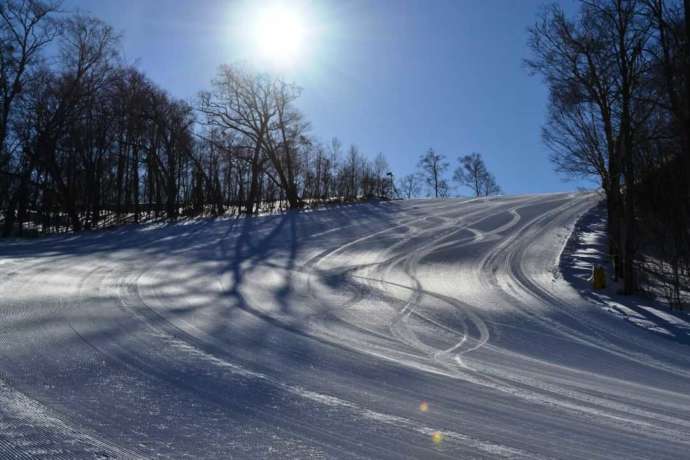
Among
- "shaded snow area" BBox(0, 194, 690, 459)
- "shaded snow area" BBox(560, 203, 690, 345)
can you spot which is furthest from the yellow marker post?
"shaded snow area" BBox(0, 194, 690, 459)

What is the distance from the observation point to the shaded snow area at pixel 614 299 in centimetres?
955

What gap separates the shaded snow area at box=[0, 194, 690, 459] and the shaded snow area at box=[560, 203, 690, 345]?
0.21 meters

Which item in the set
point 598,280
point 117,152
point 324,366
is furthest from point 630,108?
point 117,152

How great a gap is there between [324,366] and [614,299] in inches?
336

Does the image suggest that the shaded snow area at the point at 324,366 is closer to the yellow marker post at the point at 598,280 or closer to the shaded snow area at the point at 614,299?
the shaded snow area at the point at 614,299

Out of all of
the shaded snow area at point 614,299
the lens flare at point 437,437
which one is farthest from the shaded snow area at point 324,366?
the shaded snow area at point 614,299

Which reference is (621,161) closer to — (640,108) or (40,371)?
(640,108)

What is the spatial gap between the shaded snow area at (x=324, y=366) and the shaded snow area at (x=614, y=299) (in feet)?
0.68

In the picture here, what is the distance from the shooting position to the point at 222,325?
804 cm

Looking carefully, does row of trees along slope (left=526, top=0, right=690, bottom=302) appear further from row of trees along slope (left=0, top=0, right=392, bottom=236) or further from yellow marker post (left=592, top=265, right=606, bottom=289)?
row of trees along slope (left=0, top=0, right=392, bottom=236)

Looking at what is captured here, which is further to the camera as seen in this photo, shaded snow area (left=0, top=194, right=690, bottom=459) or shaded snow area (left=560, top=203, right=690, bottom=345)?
shaded snow area (left=560, top=203, right=690, bottom=345)

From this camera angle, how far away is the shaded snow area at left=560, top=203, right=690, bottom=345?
9547mm

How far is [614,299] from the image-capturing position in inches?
476

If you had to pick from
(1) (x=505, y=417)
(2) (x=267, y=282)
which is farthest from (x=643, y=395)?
(2) (x=267, y=282)
